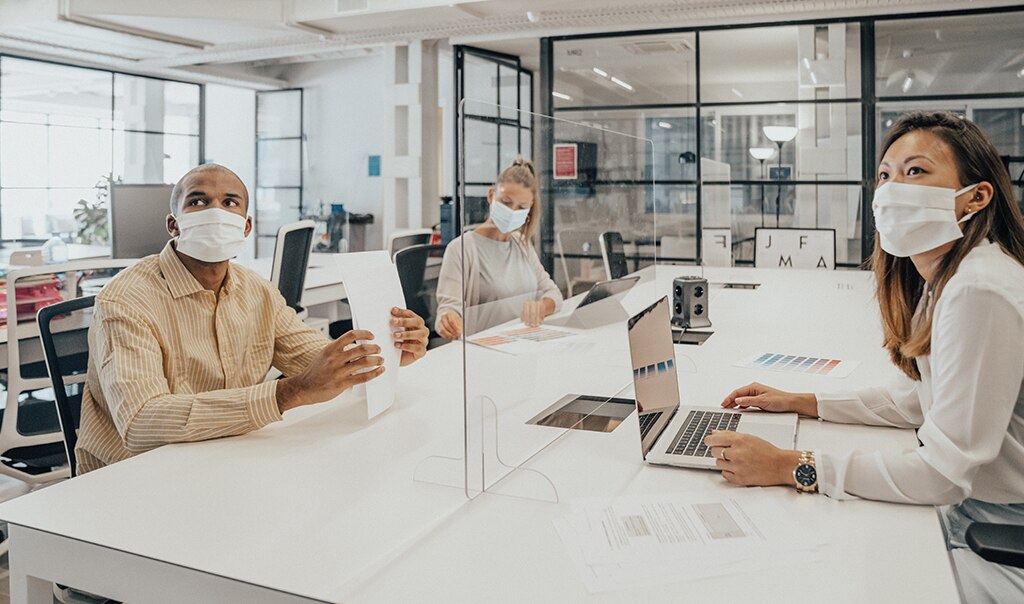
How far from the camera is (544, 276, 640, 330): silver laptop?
1625 millimetres

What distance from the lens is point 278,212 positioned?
1035 cm

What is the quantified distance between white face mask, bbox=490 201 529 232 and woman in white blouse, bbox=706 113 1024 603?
1.59 feet

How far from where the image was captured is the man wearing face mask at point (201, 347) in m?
1.53

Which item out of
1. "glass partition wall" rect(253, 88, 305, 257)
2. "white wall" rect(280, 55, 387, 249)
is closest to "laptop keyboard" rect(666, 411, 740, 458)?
"white wall" rect(280, 55, 387, 249)

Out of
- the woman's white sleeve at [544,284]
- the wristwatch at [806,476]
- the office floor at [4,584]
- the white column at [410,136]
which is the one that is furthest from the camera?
the white column at [410,136]

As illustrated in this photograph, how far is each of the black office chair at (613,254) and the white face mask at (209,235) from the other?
800 mm

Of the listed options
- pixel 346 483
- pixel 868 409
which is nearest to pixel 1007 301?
pixel 868 409

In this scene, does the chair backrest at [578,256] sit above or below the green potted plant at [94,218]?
below

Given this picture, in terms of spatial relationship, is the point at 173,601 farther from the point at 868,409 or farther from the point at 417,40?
the point at 417,40

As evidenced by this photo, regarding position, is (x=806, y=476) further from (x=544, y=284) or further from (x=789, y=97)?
(x=789, y=97)

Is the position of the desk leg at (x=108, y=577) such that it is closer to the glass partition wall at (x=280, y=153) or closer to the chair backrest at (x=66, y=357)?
the chair backrest at (x=66, y=357)

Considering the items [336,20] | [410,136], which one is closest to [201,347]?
[336,20]

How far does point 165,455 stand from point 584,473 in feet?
2.43

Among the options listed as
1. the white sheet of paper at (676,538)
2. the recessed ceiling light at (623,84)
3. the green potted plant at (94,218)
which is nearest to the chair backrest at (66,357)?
the white sheet of paper at (676,538)
